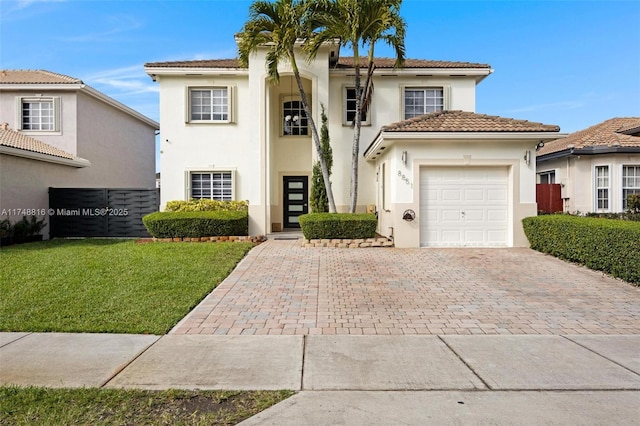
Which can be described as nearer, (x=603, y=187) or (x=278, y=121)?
(x=603, y=187)

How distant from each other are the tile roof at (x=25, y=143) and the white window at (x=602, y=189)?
22402 millimetres

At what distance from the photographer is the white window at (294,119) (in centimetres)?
1812

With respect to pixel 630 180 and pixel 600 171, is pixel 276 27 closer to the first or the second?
pixel 600 171

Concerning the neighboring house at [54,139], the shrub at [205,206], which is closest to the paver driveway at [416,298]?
the shrub at [205,206]

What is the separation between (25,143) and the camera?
15.9 metres

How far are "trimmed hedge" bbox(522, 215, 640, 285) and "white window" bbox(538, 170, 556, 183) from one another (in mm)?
7989

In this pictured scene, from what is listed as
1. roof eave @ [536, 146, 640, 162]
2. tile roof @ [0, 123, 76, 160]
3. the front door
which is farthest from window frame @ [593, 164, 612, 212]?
tile roof @ [0, 123, 76, 160]

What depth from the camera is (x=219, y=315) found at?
604cm

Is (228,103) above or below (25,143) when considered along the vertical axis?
above

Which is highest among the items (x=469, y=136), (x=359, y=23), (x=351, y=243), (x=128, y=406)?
(x=359, y=23)

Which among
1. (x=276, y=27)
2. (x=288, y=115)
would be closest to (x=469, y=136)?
(x=276, y=27)

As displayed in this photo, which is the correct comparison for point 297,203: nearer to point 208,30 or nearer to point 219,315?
point 208,30

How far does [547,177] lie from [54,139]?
2322 centimetres

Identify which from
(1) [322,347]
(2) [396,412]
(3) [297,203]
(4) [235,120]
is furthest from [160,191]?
(2) [396,412]
